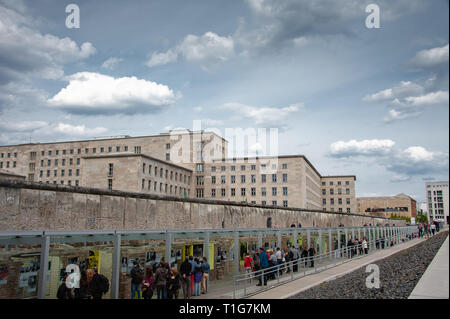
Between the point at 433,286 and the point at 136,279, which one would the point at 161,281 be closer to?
the point at 136,279

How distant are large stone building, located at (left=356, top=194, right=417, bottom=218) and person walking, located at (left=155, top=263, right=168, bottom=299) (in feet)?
474

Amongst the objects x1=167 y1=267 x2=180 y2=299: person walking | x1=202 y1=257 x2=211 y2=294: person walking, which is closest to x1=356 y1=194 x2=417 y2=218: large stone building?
x1=202 y1=257 x2=211 y2=294: person walking

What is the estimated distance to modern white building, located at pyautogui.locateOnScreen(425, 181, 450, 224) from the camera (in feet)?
588

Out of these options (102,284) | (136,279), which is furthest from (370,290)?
(102,284)

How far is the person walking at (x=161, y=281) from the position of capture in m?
12.2

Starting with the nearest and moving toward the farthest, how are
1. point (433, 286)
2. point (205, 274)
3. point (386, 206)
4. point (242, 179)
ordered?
1. point (433, 286)
2. point (205, 274)
3. point (242, 179)
4. point (386, 206)

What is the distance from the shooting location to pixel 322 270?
21.4 metres

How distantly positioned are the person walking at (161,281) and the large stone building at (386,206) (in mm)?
144462

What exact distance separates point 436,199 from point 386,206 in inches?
2074

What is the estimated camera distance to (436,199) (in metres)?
182

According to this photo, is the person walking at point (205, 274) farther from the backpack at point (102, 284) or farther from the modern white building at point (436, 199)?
the modern white building at point (436, 199)

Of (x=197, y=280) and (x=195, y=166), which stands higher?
(x=195, y=166)

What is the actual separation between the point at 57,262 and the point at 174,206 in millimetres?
10892

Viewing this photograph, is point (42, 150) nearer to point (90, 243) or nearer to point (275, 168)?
point (275, 168)
